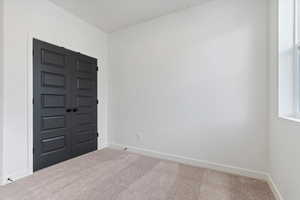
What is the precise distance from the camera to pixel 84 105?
125 inches

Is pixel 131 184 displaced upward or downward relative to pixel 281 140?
downward

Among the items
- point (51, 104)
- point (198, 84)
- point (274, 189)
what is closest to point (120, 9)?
point (198, 84)

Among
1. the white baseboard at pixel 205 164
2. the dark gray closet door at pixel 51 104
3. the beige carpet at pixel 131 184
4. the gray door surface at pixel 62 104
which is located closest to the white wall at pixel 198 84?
the white baseboard at pixel 205 164

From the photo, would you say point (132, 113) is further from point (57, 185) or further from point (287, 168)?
point (287, 168)

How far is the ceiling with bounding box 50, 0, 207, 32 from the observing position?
2.57m

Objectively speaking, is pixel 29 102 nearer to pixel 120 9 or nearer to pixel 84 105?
pixel 84 105

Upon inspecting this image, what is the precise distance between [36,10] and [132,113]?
2.36m

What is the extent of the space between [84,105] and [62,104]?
1.64 ft

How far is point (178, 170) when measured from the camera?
97.6 inches

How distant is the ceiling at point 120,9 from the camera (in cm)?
257

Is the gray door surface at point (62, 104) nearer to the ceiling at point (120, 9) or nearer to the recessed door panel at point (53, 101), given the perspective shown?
the recessed door panel at point (53, 101)

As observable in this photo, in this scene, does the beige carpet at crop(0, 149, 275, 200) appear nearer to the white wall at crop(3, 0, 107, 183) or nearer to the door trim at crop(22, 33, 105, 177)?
the door trim at crop(22, 33, 105, 177)

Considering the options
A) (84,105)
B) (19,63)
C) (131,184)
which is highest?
(19,63)

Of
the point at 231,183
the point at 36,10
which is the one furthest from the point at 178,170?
the point at 36,10
